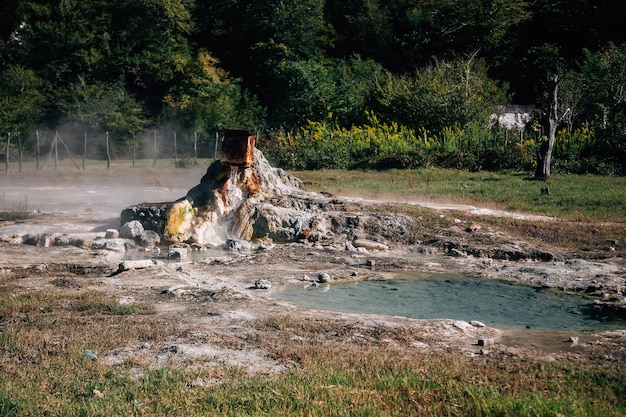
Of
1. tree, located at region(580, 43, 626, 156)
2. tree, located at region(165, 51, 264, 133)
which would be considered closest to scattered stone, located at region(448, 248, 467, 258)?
tree, located at region(580, 43, 626, 156)

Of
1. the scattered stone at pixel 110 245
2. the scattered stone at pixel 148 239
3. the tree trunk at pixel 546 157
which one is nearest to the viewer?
the scattered stone at pixel 110 245

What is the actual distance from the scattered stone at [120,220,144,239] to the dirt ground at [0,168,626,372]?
59cm

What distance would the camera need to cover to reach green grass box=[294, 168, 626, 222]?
17.5 meters

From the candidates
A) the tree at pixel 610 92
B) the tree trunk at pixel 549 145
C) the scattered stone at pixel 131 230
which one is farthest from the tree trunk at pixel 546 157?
the scattered stone at pixel 131 230

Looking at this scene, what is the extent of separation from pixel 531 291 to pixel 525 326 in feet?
6.92

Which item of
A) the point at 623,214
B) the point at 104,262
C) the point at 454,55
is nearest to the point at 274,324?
the point at 104,262

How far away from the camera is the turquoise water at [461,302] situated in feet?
31.7

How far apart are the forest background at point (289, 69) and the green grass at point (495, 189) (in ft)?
16.3

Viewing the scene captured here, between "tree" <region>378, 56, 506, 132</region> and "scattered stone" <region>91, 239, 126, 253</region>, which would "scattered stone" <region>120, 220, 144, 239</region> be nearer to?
"scattered stone" <region>91, 239, 126, 253</region>

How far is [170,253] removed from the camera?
13.9 m

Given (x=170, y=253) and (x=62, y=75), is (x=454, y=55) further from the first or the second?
(x=170, y=253)

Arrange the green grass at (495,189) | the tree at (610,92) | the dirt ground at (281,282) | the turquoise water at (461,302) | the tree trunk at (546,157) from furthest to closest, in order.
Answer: the tree at (610,92) → the tree trunk at (546,157) → the green grass at (495,189) → the turquoise water at (461,302) → the dirt ground at (281,282)

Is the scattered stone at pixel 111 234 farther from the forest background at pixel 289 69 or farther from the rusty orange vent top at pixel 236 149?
the forest background at pixel 289 69

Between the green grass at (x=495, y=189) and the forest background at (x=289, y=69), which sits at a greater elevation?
the forest background at (x=289, y=69)
